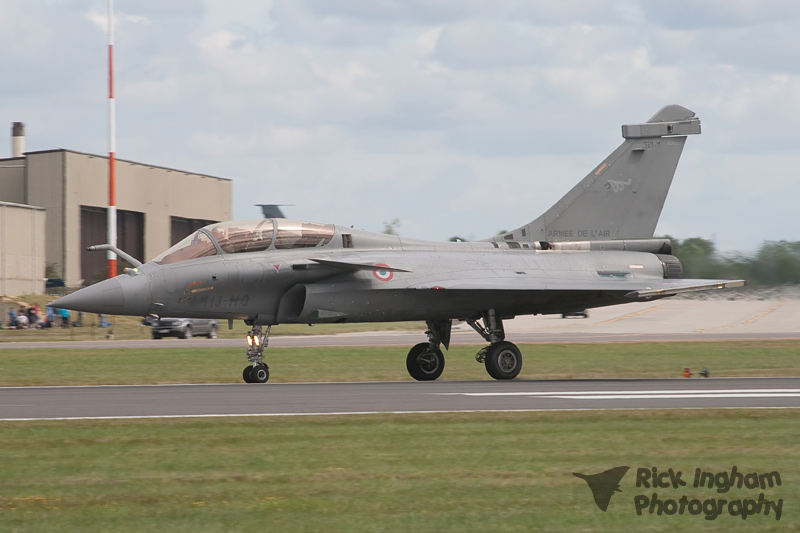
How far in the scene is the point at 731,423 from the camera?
11758 mm

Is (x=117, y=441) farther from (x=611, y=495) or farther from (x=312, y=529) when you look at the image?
(x=611, y=495)

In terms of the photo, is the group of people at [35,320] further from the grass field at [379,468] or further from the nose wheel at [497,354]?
the grass field at [379,468]

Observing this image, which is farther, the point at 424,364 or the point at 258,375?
the point at 424,364

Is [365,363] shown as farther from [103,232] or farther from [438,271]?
[103,232]

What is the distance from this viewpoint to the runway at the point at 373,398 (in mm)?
13125

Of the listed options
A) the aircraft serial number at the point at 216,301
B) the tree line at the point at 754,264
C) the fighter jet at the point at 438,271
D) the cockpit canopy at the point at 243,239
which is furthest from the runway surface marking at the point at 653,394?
the tree line at the point at 754,264

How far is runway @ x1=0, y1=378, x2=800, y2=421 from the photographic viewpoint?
13.1 meters

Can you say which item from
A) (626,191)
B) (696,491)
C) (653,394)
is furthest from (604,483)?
(626,191)

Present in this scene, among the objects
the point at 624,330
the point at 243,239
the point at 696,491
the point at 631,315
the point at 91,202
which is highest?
the point at 91,202

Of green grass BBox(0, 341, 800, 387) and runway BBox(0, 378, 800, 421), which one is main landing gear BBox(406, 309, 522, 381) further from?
runway BBox(0, 378, 800, 421)

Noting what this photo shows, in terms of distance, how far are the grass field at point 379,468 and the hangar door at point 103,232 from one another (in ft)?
214

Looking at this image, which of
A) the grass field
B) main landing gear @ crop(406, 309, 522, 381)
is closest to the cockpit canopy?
main landing gear @ crop(406, 309, 522, 381)

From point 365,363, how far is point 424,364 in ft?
22.3

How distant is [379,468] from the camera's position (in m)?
8.97
